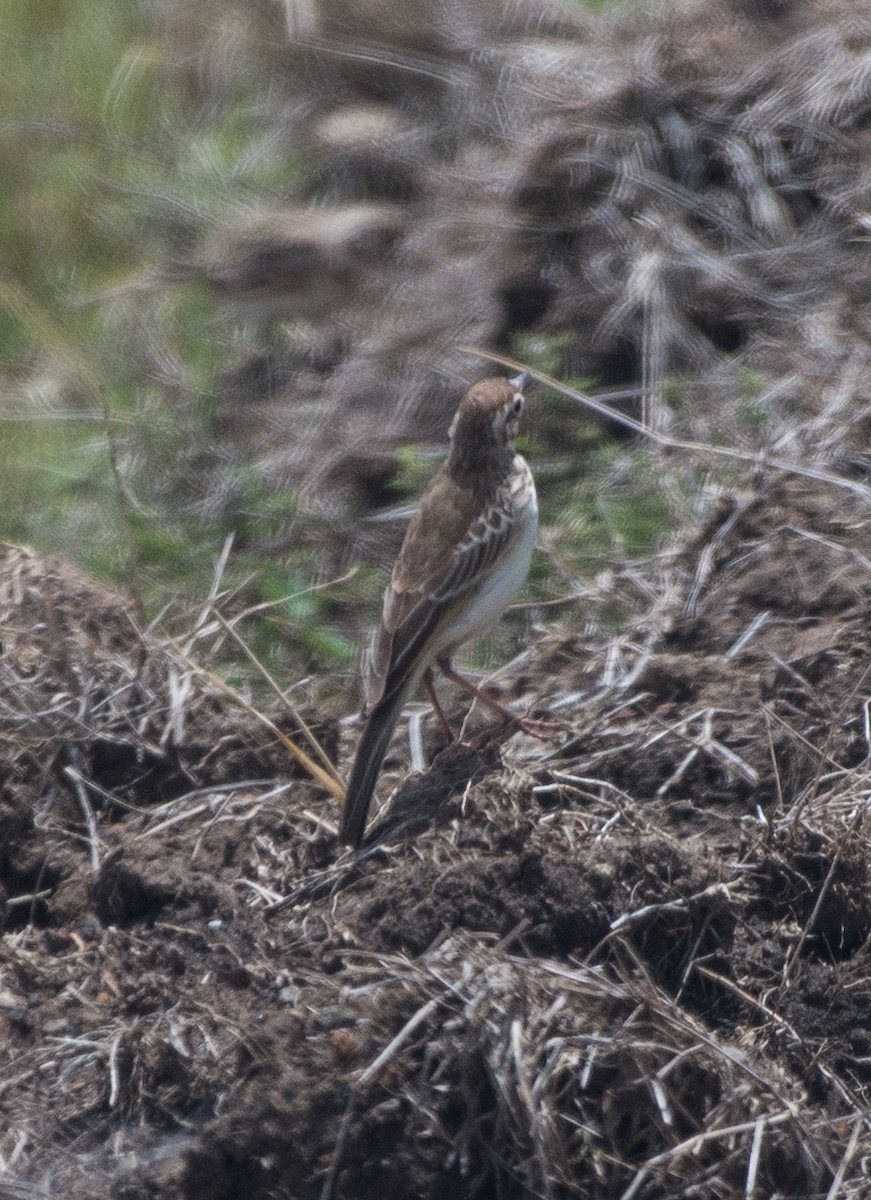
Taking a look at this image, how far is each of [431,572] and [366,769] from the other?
2.90 feet

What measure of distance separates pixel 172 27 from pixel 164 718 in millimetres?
7862

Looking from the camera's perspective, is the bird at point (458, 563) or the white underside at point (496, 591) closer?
the bird at point (458, 563)

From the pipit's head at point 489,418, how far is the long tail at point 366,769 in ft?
3.86

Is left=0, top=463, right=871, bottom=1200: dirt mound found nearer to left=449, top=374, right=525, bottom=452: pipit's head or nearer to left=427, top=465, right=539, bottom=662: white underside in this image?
left=427, top=465, right=539, bottom=662: white underside

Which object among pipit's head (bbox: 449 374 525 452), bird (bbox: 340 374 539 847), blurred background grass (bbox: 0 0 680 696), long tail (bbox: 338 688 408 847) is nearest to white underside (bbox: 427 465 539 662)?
bird (bbox: 340 374 539 847)

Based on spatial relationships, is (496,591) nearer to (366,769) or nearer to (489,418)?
(489,418)

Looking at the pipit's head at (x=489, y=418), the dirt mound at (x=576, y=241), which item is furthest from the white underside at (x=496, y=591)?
the dirt mound at (x=576, y=241)

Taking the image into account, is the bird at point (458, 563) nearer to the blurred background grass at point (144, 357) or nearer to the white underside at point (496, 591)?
the white underside at point (496, 591)

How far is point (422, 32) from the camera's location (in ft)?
34.4

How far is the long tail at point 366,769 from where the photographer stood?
5.41 m

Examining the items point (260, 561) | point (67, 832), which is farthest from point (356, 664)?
point (67, 832)

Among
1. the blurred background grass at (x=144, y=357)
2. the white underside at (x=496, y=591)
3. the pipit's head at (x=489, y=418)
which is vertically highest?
the pipit's head at (x=489, y=418)

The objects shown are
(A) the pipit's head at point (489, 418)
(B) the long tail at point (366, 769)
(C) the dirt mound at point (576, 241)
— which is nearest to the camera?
(B) the long tail at point (366, 769)

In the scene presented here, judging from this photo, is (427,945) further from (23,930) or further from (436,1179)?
(23,930)
